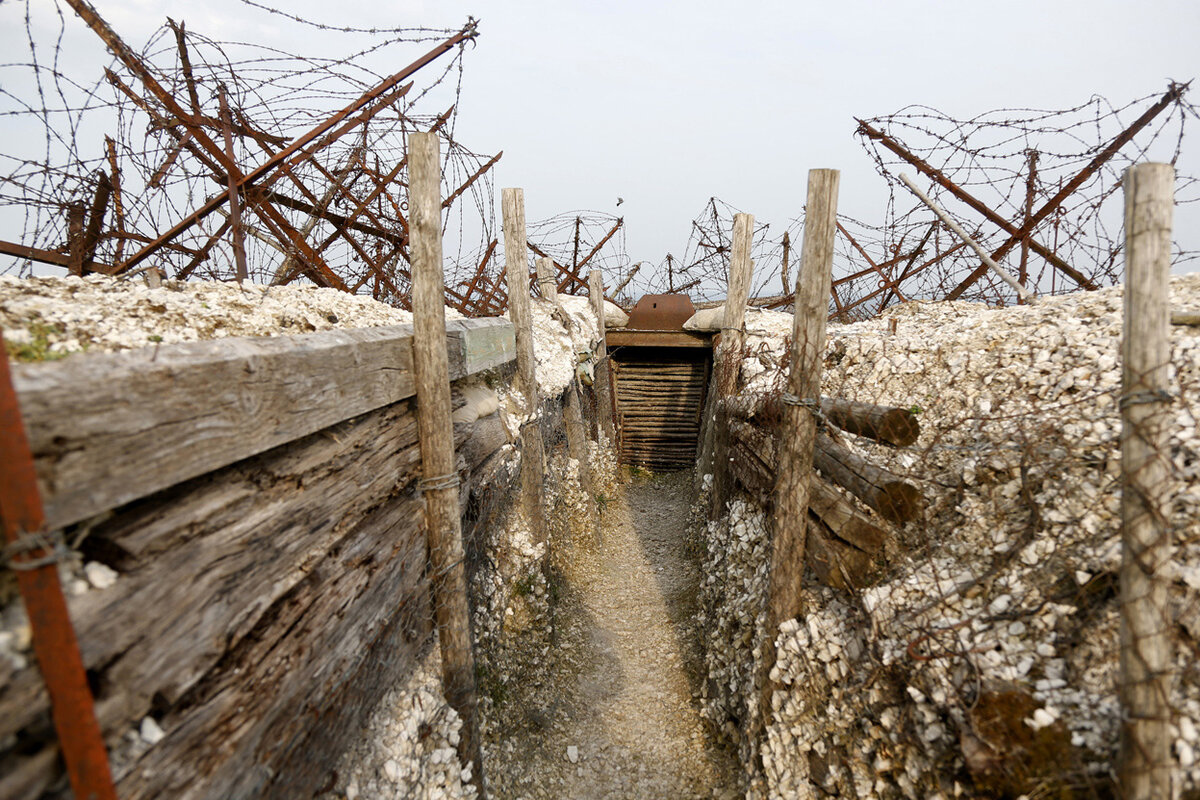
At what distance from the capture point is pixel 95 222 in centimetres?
323

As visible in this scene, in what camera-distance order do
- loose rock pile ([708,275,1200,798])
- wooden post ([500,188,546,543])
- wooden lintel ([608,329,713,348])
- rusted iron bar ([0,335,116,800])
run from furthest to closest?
wooden lintel ([608,329,713,348]) → wooden post ([500,188,546,543]) → loose rock pile ([708,275,1200,798]) → rusted iron bar ([0,335,116,800])

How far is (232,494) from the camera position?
1655 mm

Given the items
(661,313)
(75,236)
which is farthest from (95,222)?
(661,313)

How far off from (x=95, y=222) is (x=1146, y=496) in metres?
4.85

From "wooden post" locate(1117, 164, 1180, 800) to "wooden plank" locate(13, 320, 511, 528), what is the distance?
252 centimetres

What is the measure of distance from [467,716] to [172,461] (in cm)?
239

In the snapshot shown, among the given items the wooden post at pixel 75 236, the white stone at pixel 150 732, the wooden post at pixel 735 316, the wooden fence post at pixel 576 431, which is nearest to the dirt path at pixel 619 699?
the wooden fence post at pixel 576 431

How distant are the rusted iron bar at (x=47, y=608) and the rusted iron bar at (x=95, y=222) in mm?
2875

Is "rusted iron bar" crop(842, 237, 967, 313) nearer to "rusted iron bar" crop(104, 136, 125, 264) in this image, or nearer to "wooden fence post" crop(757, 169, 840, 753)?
"wooden fence post" crop(757, 169, 840, 753)

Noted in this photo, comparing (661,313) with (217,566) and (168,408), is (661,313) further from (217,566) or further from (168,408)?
(168,408)

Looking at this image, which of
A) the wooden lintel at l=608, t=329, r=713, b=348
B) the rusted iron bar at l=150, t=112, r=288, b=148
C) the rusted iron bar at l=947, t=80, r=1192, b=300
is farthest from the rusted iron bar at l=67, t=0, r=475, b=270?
the wooden lintel at l=608, t=329, r=713, b=348

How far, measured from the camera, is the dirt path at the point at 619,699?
3840mm

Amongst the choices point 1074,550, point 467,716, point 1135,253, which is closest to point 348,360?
point 467,716

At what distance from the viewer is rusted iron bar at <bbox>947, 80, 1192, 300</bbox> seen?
4.73 m
